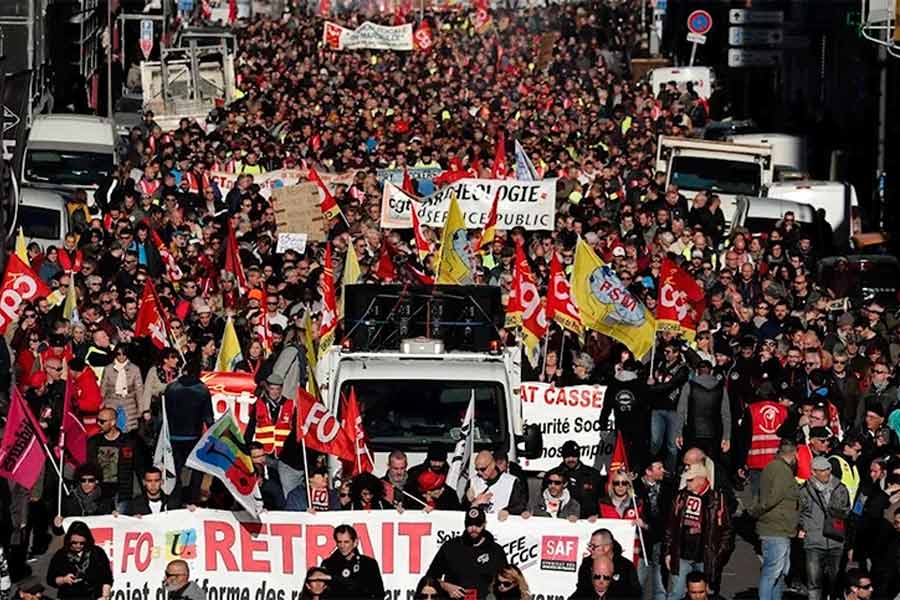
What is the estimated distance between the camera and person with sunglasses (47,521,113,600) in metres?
14.5

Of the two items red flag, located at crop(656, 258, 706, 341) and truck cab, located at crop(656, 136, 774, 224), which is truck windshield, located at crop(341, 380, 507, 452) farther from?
truck cab, located at crop(656, 136, 774, 224)

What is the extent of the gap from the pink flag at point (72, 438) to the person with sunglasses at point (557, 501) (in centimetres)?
318

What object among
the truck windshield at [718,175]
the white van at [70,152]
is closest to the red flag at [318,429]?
the white van at [70,152]

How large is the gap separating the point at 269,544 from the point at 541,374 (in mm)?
6557

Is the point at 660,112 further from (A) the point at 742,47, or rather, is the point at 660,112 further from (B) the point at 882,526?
(B) the point at 882,526

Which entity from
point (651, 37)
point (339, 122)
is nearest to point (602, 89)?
point (339, 122)

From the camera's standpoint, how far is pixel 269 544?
15.6 metres

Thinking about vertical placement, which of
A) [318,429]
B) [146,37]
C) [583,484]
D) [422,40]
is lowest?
[146,37]

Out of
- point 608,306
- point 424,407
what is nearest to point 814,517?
point 424,407

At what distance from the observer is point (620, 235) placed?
1114 inches

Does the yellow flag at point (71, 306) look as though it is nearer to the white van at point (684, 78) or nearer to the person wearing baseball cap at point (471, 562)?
the person wearing baseball cap at point (471, 562)

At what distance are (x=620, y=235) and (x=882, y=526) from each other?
12.7m

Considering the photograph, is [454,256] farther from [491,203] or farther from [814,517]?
[814,517]

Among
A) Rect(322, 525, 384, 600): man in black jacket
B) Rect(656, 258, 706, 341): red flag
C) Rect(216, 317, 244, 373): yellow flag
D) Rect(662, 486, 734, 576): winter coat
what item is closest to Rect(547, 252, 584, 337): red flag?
Rect(656, 258, 706, 341): red flag
